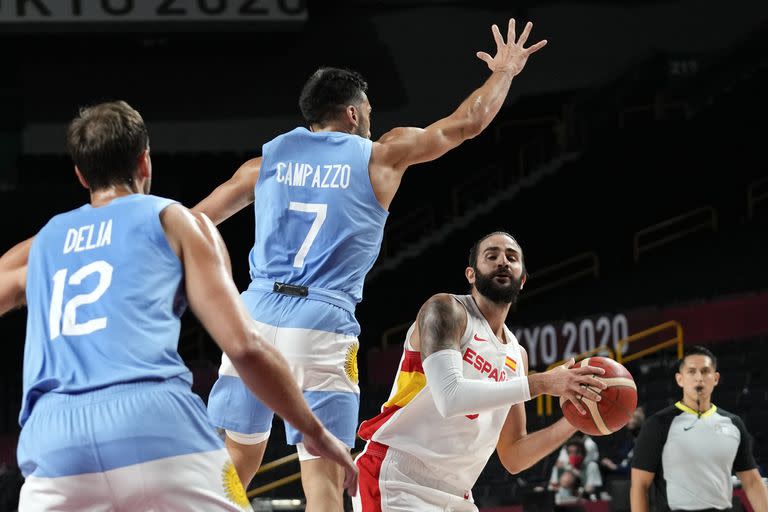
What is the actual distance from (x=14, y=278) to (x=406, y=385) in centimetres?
255

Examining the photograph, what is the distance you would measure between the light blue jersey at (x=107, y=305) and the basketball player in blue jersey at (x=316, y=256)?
186cm

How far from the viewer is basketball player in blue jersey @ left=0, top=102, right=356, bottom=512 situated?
9.71 ft

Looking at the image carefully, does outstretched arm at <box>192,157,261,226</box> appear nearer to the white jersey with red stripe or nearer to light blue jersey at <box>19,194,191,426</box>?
the white jersey with red stripe

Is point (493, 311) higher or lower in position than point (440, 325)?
higher

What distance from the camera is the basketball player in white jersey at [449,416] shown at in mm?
5297

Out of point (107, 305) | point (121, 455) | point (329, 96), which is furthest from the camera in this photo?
point (329, 96)

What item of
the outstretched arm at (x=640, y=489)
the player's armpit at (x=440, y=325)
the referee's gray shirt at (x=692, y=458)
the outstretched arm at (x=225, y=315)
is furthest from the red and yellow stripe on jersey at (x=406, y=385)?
the referee's gray shirt at (x=692, y=458)

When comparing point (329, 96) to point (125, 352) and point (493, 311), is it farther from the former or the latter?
point (125, 352)

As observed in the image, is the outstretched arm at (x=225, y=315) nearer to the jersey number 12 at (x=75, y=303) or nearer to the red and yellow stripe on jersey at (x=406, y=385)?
the jersey number 12 at (x=75, y=303)

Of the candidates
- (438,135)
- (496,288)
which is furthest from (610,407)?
(438,135)

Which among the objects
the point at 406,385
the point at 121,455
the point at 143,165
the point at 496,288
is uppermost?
the point at 496,288

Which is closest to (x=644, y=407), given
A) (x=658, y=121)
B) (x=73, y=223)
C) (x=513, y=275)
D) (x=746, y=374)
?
(x=746, y=374)

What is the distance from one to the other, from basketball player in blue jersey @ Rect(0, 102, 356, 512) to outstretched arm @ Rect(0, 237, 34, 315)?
91 mm

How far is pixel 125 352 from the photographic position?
302 cm
